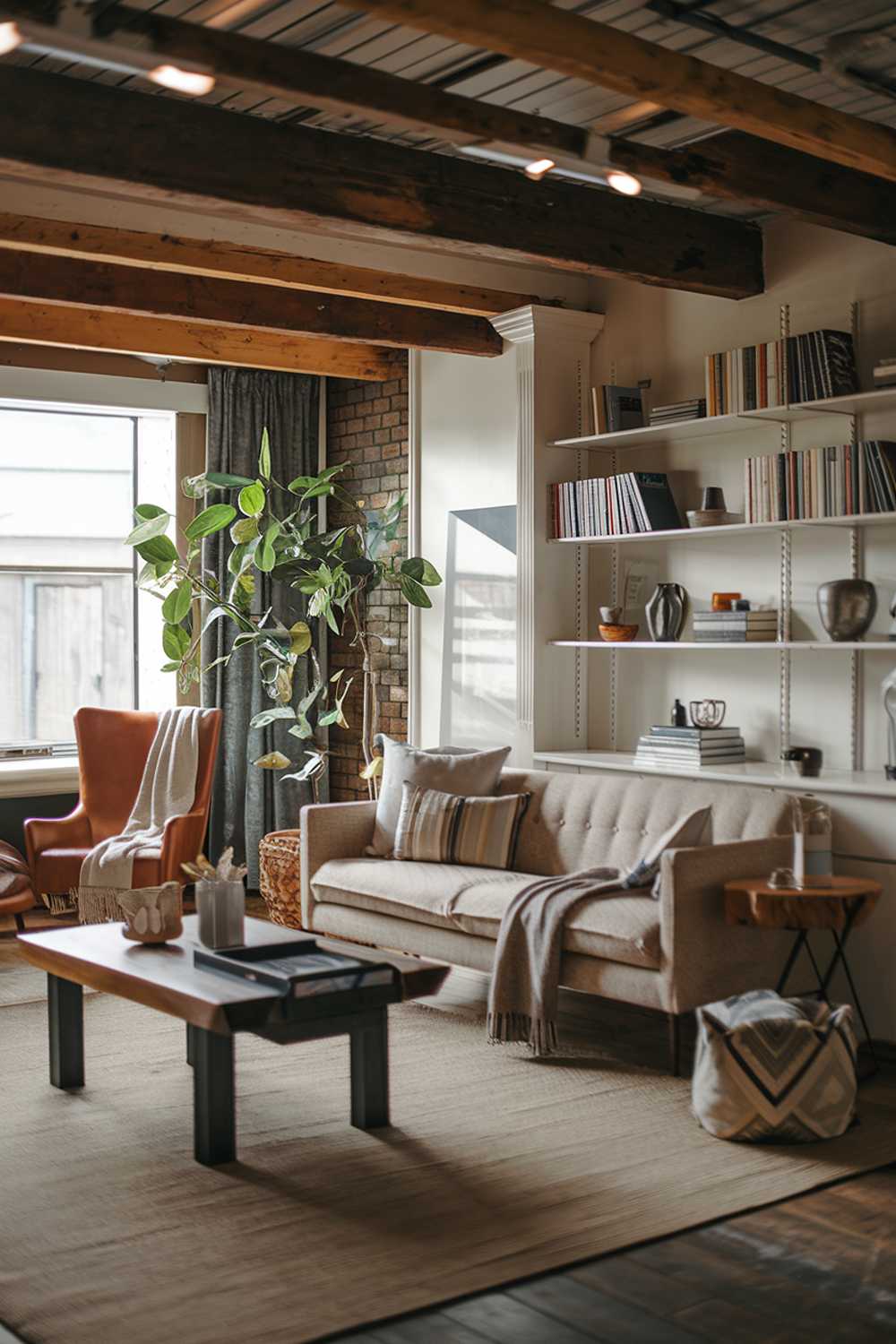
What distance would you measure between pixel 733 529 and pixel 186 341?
2.77m

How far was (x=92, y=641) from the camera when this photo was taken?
7391 mm

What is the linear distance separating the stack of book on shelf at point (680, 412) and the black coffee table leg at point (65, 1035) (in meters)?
2.94

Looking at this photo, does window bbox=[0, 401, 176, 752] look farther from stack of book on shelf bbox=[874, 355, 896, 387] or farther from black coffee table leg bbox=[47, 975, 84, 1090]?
stack of book on shelf bbox=[874, 355, 896, 387]

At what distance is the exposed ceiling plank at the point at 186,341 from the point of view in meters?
6.17

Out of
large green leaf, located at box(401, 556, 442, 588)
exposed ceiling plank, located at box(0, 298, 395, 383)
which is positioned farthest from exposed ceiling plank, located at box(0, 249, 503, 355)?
large green leaf, located at box(401, 556, 442, 588)

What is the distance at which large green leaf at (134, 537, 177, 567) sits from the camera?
259 inches

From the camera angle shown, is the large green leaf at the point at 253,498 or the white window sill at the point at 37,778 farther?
the white window sill at the point at 37,778

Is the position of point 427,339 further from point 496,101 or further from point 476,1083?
point 476,1083

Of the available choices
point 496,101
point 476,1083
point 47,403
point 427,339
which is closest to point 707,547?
point 427,339

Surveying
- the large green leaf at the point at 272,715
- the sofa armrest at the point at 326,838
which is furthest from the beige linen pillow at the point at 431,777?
the large green leaf at the point at 272,715

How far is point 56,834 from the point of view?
6.25m

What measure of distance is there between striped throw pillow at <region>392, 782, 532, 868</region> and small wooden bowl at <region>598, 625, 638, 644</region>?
2.51 feet

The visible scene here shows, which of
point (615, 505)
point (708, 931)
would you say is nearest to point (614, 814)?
point (708, 931)

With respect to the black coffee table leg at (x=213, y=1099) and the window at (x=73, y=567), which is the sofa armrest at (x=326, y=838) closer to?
the black coffee table leg at (x=213, y=1099)
